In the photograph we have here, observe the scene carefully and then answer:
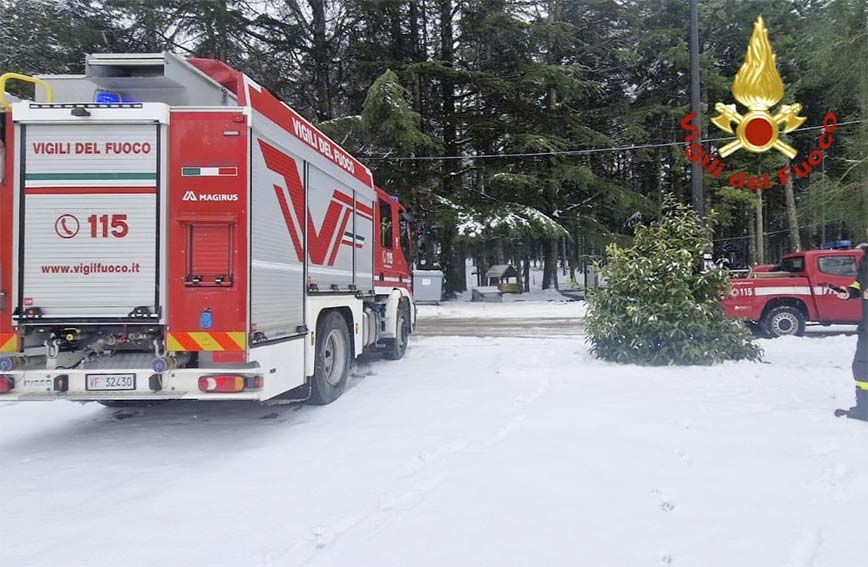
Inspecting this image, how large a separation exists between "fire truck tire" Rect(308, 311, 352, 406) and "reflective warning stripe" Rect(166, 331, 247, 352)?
171 centimetres

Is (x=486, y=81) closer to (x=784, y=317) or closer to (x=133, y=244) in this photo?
(x=784, y=317)

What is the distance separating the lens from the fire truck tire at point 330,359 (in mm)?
6538

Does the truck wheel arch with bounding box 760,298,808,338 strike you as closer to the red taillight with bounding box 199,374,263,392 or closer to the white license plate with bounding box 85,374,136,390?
the red taillight with bounding box 199,374,263,392

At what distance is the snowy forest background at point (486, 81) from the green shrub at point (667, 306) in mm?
13986

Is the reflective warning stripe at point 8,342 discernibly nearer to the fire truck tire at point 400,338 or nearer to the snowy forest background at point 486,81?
the fire truck tire at point 400,338

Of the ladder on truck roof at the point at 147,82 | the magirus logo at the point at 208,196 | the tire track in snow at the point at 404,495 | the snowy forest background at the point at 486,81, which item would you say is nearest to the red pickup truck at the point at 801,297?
the tire track in snow at the point at 404,495

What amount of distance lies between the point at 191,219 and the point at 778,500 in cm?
470

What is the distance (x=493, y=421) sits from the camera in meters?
5.70

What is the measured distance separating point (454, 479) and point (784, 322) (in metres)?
11.2

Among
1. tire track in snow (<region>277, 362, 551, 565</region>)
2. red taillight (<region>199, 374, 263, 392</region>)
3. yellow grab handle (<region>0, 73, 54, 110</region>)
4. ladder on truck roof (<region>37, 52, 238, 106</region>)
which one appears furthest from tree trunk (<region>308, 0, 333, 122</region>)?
tire track in snow (<region>277, 362, 551, 565</region>)

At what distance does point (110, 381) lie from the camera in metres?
4.73

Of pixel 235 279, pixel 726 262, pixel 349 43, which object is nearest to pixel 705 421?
pixel 726 262

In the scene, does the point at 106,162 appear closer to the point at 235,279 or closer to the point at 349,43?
the point at 235,279

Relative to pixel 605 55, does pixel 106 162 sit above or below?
below
